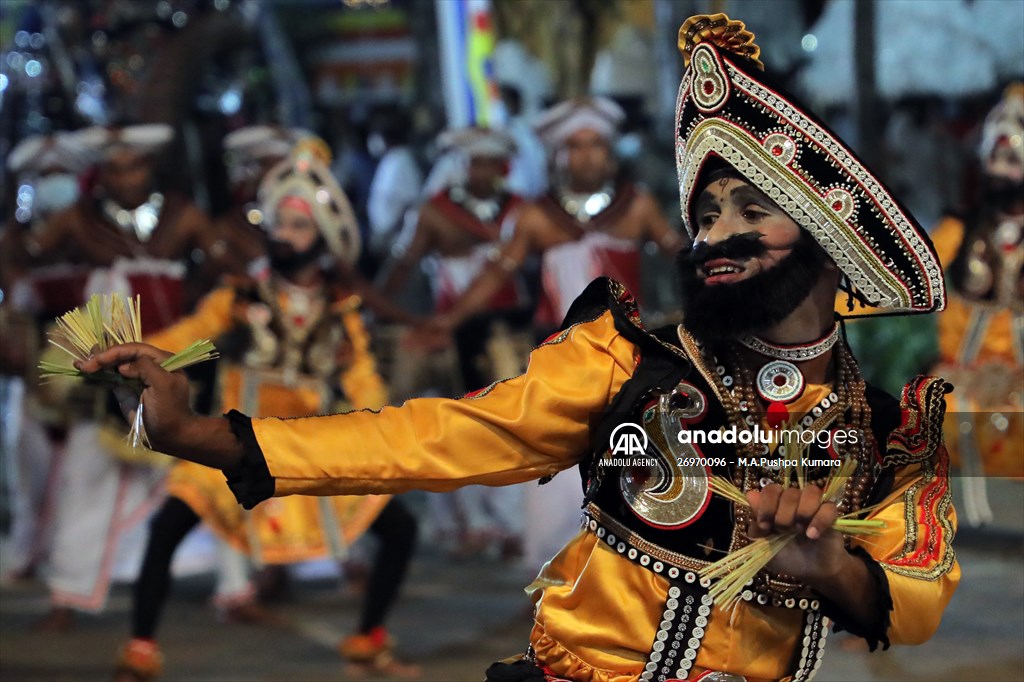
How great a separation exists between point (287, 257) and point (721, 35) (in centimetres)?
359

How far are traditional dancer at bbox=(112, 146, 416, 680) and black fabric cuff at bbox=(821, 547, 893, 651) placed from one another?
3270 millimetres

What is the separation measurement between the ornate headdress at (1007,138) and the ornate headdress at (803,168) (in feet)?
13.9

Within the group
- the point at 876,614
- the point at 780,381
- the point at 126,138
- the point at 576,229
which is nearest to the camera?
the point at 876,614

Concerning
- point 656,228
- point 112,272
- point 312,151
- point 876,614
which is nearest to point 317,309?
point 312,151

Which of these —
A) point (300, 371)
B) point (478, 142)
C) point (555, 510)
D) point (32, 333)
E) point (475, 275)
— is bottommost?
point (555, 510)

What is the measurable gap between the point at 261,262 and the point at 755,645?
16.7ft

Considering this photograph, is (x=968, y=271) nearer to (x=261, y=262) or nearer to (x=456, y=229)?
(x=456, y=229)

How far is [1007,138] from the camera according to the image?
269 inches

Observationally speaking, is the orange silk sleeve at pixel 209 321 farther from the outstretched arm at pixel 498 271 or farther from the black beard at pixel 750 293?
the black beard at pixel 750 293

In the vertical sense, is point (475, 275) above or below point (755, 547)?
above

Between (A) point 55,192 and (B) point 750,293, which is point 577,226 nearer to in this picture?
(A) point 55,192

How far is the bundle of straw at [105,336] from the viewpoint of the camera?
95.7 inches

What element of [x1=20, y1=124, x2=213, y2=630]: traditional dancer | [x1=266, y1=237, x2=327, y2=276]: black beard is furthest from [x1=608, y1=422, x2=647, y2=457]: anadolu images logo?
[x1=20, y1=124, x2=213, y2=630]: traditional dancer

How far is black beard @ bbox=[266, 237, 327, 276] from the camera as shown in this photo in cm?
612
